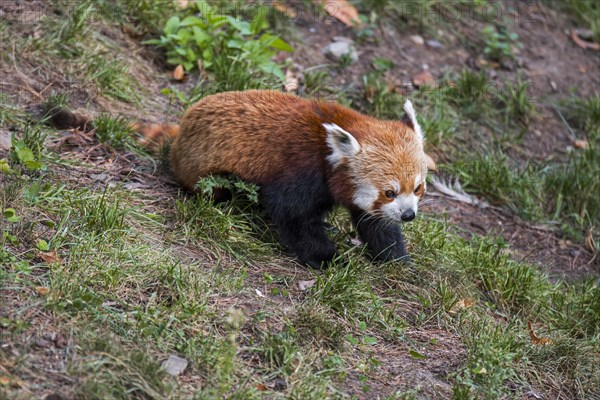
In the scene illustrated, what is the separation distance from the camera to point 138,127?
555 centimetres

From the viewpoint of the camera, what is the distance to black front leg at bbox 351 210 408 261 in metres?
4.84

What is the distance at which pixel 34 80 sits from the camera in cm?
567

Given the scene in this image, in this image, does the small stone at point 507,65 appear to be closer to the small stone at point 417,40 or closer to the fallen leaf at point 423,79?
the small stone at point 417,40

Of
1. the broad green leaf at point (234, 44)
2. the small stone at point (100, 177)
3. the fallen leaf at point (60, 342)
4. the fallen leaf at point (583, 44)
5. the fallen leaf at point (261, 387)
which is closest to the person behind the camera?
the fallen leaf at point (60, 342)

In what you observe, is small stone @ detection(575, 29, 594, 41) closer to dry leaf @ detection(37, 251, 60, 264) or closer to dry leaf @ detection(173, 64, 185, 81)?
dry leaf @ detection(173, 64, 185, 81)

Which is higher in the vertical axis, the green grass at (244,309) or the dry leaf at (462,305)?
the green grass at (244,309)

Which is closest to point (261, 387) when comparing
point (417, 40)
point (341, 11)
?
point (341, 11)

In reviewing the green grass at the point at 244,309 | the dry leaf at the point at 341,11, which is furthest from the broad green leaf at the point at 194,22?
the green grass at the point at 244,309

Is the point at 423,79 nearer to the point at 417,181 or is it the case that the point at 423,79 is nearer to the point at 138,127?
the point at 417,181

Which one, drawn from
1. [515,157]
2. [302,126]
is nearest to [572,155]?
[515,157]

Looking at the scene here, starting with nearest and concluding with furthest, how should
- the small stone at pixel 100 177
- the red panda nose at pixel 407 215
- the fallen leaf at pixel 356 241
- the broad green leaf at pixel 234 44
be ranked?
1. the red panda nose at pixel 407 215
2. the small stone at pixel 100 177
3. the fallen leaf at pixel 356 241
4. the broad green leaf at pixel 234 44

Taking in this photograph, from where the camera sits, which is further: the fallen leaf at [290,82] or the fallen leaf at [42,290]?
the fallen leaf at [290,82]

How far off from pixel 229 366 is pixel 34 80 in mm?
3060

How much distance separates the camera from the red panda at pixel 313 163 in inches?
183
